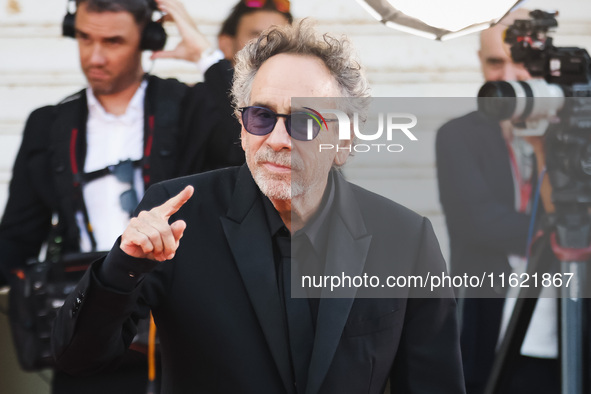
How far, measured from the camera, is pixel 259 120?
1964mm

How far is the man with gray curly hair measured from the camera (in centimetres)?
188

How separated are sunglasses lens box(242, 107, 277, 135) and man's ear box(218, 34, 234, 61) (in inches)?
49.7

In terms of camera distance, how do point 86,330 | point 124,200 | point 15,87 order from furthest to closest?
point 15,87
point 124,200
point 86,330

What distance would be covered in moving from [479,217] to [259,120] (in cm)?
111

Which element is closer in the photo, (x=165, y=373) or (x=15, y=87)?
(x=165, y=373)

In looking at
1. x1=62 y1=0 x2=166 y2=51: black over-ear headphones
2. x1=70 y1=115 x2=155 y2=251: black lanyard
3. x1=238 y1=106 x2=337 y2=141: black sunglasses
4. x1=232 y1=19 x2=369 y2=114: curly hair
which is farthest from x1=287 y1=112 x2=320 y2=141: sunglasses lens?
x1=62 y1=0 x2=166 y2=51: black over-ear headphones

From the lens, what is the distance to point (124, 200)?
2703 mm

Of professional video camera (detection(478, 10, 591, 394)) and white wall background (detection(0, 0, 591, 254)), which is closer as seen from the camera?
professional video camera (detection(478, 10, 591, 394))

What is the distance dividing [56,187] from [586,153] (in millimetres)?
1598

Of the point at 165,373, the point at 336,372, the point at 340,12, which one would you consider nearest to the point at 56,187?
the point at 165,373

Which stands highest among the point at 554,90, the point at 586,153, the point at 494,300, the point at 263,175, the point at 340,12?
the point at 340,12

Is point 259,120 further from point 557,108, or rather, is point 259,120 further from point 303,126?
point 557,108

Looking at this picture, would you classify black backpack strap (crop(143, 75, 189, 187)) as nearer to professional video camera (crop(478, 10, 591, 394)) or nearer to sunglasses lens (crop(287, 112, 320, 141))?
sunglasses lens (crop(287, 112, 320, 141))

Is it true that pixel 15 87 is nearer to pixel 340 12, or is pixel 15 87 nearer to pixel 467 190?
pixel 340 12
